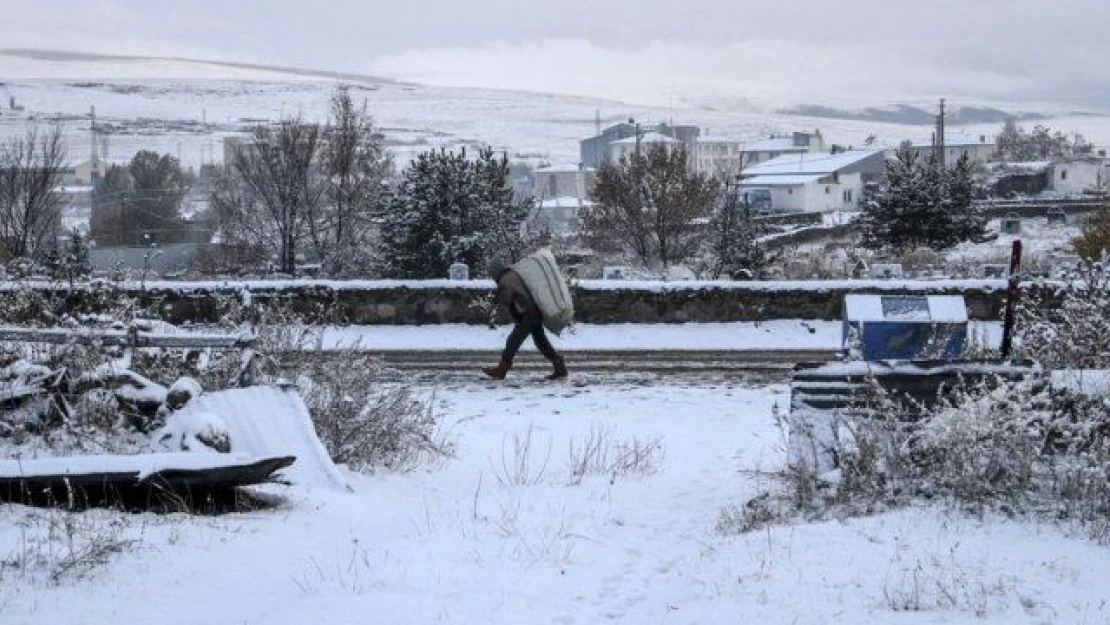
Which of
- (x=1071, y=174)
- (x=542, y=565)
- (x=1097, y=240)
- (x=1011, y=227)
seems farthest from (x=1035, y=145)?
(x=542, y=565)

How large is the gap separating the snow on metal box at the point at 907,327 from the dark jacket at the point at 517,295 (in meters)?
3.58

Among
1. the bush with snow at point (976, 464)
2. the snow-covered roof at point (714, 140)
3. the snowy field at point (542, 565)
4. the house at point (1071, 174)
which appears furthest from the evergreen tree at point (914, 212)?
the snow-covered roof at point (714, 140)

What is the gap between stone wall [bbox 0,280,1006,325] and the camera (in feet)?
61.1

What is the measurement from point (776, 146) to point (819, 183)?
1865 inches

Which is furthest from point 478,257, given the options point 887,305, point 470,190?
point 887,305

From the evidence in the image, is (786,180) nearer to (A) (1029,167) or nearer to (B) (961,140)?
(A) (1029,167)

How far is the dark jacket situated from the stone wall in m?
5.96

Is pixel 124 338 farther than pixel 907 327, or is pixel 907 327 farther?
pixel 907 327

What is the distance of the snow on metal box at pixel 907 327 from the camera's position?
11328 millimetres

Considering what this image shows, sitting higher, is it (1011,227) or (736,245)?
(1011,227)

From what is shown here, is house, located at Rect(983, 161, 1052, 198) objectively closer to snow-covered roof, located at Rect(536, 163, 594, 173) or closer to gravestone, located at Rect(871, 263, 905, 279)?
snow-covered roof, located at Rect(536, 163, 594, 173)

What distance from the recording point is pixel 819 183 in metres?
87.5

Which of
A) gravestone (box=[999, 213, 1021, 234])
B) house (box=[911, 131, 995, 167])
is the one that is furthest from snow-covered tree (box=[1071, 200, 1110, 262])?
house (box=[911, 131, 995, 167])

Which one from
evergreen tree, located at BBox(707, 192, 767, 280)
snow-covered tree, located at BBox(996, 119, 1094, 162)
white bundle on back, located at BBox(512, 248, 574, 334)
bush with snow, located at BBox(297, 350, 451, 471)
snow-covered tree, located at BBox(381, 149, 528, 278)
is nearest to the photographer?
bush with snow, located at BBox(297, 350, 451, 471)
